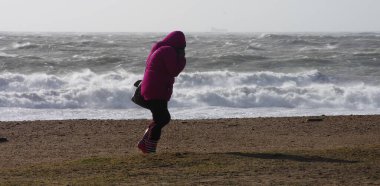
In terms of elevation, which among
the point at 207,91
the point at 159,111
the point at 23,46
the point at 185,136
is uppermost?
the point at 159,111

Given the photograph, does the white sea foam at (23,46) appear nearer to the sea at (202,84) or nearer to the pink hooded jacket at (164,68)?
the sea at (202,84)

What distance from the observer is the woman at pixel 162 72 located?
8453mm

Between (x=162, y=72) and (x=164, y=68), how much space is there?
0.05 meters

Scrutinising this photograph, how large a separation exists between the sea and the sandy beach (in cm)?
288

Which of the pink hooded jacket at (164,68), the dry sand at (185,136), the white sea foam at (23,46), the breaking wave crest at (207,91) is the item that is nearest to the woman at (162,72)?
the pink hooded jacket at (164,68)

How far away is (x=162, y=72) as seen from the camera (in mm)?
8516

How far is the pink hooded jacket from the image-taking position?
27.7ft

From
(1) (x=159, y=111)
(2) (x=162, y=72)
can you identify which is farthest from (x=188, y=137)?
(2) (x=162, y=72)

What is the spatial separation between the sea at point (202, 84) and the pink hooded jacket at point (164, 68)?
25.8ft

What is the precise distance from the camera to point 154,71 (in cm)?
852

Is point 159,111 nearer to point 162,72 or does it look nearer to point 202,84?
point 162,72

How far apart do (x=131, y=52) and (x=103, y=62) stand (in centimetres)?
607

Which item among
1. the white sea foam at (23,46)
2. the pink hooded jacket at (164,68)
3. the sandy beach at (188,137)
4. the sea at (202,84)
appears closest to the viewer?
the pink hooded jacket at (164,68)

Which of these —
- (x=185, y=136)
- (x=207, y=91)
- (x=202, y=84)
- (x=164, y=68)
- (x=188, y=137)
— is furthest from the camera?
(x=202, y=84)
